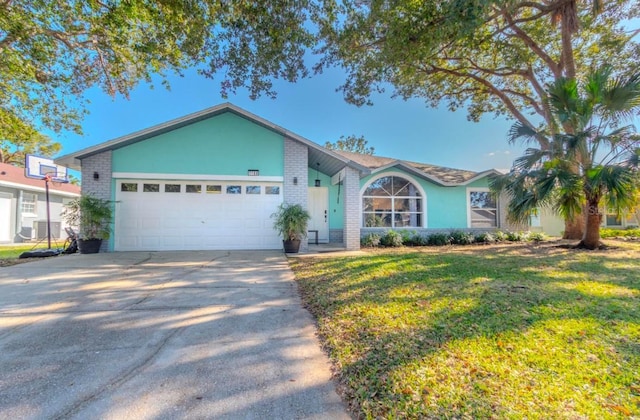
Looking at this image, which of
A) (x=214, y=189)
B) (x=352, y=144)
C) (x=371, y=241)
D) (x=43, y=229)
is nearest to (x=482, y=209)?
(x=371, y=241)

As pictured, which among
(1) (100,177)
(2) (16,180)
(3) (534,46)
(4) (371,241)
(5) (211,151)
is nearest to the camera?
(1) (100,177)

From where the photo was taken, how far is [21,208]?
1488cm

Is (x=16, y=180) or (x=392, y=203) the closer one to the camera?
(x=392, y=203)

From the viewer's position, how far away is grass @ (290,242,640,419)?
188 cm

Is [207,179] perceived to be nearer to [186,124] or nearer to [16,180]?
[186,124]

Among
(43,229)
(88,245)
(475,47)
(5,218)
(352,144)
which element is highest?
(352,144)

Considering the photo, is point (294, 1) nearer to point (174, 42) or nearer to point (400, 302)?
point (174, 42)

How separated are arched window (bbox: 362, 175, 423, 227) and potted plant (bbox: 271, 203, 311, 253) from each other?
4.24m

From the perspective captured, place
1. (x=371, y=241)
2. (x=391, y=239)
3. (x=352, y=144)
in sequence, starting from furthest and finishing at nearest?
(x=352, y=144)
(x=391, y=239)
(x=371, y=241)

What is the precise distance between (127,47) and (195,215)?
5.79 m

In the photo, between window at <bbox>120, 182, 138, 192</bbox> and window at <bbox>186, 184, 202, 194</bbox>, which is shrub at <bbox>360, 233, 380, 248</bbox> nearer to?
window at <bbox>186, 184, 202, 194</bbox>

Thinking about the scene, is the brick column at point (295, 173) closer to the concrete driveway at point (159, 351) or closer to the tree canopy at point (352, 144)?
the concrete driveway at point (159, 351)

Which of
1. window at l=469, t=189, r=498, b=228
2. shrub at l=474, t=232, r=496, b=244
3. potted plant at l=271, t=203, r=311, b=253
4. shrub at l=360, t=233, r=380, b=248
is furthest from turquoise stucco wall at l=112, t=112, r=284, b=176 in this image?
window at l=469, t=189, r=498, b=228

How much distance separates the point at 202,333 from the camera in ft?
10.2
